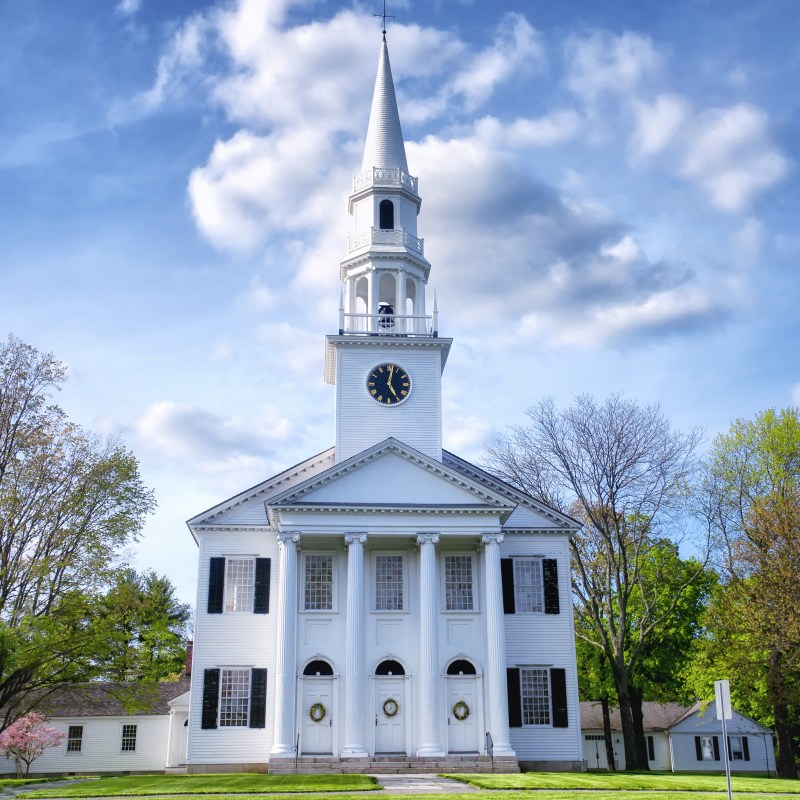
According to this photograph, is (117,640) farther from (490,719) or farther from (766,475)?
(766,475)

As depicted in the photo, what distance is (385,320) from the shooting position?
3841cm

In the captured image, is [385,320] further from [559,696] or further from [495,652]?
[559,696]

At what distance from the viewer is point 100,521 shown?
2550 centimetres

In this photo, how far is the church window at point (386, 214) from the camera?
1513 inches

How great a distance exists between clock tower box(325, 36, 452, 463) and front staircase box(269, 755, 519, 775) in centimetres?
1102

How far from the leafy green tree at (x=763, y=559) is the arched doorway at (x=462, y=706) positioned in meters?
10.7

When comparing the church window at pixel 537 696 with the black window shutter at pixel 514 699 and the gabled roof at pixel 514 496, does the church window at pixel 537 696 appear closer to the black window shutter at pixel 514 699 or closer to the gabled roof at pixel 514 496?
the black window shutter at pixel 514 699

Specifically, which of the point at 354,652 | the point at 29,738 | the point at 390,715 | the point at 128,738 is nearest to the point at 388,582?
the point at 354,652

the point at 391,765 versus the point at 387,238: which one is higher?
the point at 387,238

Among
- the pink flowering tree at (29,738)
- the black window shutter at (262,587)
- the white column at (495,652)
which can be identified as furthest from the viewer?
the pink flowering tree at (29,738)

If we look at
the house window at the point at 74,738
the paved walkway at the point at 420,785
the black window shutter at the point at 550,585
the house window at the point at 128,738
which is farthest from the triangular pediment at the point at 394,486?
the house window at the point at 74,738

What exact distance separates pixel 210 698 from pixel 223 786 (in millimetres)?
9089

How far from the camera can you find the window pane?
33844 millimetres

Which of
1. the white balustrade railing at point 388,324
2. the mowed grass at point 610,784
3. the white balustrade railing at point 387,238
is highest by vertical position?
the white balustrade railing at point 387,238
